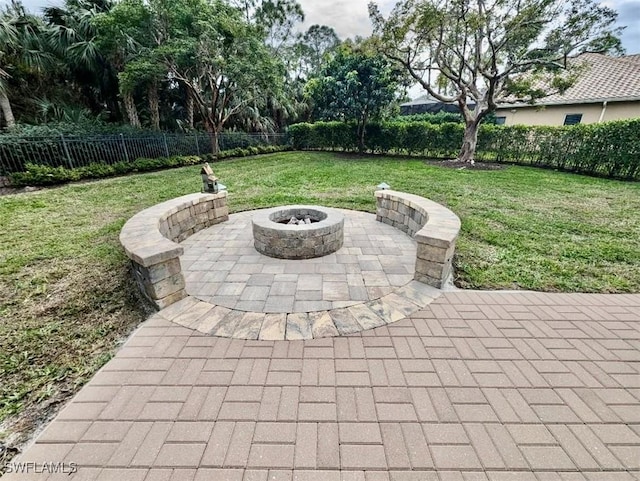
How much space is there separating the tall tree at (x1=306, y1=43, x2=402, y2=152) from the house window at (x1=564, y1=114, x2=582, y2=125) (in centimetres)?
884

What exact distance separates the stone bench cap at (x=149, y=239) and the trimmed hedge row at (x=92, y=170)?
22.1 ft

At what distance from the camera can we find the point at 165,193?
7395 millimetres

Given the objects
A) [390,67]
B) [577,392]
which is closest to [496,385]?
[577,392]

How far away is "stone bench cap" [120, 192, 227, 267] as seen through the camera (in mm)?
2564

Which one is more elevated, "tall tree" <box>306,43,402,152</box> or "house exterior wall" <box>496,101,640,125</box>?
"tall tree" <box>306,43,402,152</box>

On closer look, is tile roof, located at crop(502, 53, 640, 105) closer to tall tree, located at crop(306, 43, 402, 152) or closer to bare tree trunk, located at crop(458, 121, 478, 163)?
bare tree trunk, located at crop(458, 121, 478, 163)

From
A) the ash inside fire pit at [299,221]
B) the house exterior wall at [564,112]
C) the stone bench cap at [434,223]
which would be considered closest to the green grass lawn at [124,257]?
the stone bench cap at [434,223]

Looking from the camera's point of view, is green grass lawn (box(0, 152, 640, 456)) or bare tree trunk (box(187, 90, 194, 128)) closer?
green grass lawn (box(0, 152, 640, 456))

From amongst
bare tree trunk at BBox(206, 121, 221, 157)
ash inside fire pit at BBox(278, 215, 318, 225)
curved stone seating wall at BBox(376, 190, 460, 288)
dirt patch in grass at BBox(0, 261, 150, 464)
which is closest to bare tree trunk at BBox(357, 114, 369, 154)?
bare tree trunk at BBox(206, 121, 221, 157)

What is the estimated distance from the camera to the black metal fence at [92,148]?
7.91 metres

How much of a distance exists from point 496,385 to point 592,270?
2.77 metres

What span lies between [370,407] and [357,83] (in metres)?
13.2

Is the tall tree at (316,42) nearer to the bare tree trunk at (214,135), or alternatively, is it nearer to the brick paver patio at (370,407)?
the bare tree trunk at (214,135)

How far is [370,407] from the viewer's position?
177 cm
